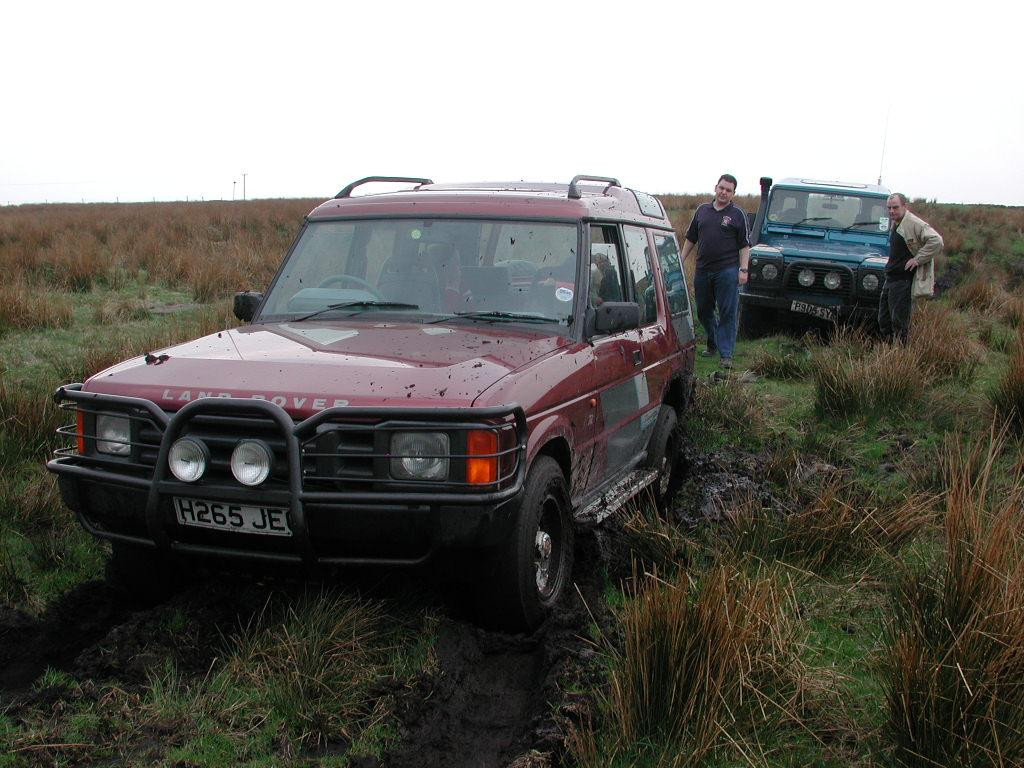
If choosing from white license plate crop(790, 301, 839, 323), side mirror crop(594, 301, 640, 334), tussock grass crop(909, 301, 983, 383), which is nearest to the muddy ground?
side mirror crop(594, 301, 640, 334)

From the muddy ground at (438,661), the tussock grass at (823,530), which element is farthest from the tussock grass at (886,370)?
the muddy ground at (438,661)

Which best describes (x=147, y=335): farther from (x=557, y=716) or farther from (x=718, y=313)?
(x=557, y=716)

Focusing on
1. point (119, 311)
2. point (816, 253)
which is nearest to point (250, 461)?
point (119, 311)

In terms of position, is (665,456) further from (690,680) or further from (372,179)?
(690,680)

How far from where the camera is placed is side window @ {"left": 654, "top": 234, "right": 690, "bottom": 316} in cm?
634

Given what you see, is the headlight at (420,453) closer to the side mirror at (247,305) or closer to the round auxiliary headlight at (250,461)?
the round auxiliary headlight at (250,461)

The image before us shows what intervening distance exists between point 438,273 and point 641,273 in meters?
1.48

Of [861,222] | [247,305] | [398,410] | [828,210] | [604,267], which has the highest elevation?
[828,210]

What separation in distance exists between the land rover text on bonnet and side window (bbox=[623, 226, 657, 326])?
0.88 feet

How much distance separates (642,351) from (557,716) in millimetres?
2649

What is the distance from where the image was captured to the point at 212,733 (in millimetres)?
3162

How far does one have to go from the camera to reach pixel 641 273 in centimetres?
577

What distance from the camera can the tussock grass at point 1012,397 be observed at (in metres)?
7.08

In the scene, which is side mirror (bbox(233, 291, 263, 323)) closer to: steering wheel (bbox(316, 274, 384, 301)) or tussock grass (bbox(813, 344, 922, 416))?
steering wheel (bbox(316, 274, 384, 301))
